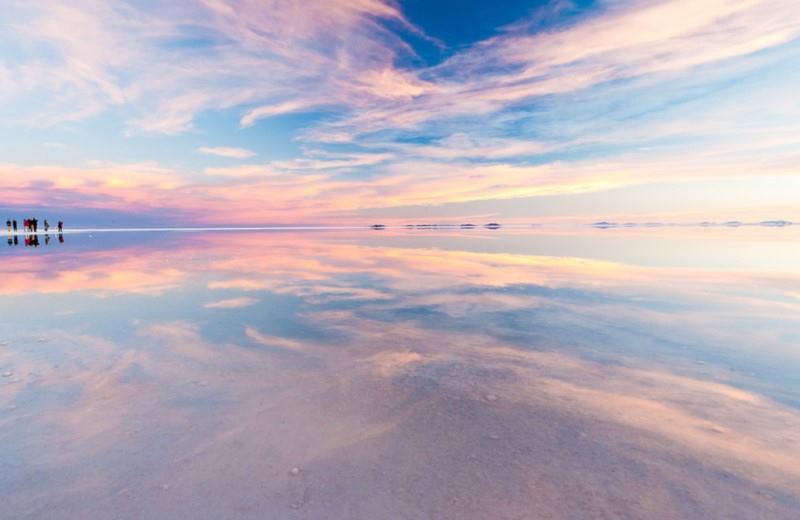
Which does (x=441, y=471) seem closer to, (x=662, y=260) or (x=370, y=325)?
(x=370, y=325)

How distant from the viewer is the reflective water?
2.76 m

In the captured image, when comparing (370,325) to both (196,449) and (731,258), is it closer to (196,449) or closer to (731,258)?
(196,449)

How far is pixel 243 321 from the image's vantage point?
709 centimetres

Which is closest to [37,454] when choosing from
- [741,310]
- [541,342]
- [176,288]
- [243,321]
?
[243,321]

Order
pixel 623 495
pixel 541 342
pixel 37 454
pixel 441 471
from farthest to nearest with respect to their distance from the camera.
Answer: pixel 541 342 < pixel 37 454 < pixel 441 471 < pixel 623 495

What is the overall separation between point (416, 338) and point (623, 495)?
368cm

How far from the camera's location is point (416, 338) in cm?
618

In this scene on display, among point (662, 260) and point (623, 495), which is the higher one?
point (662, 260)

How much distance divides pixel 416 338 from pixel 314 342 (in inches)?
61.6

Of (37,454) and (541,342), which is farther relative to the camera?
(541,342)

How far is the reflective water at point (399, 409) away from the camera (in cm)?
276

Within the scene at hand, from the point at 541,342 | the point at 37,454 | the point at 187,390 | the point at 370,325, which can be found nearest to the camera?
the point at 37,454

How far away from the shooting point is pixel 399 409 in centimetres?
395

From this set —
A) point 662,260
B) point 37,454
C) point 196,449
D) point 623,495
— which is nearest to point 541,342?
point 623,495
